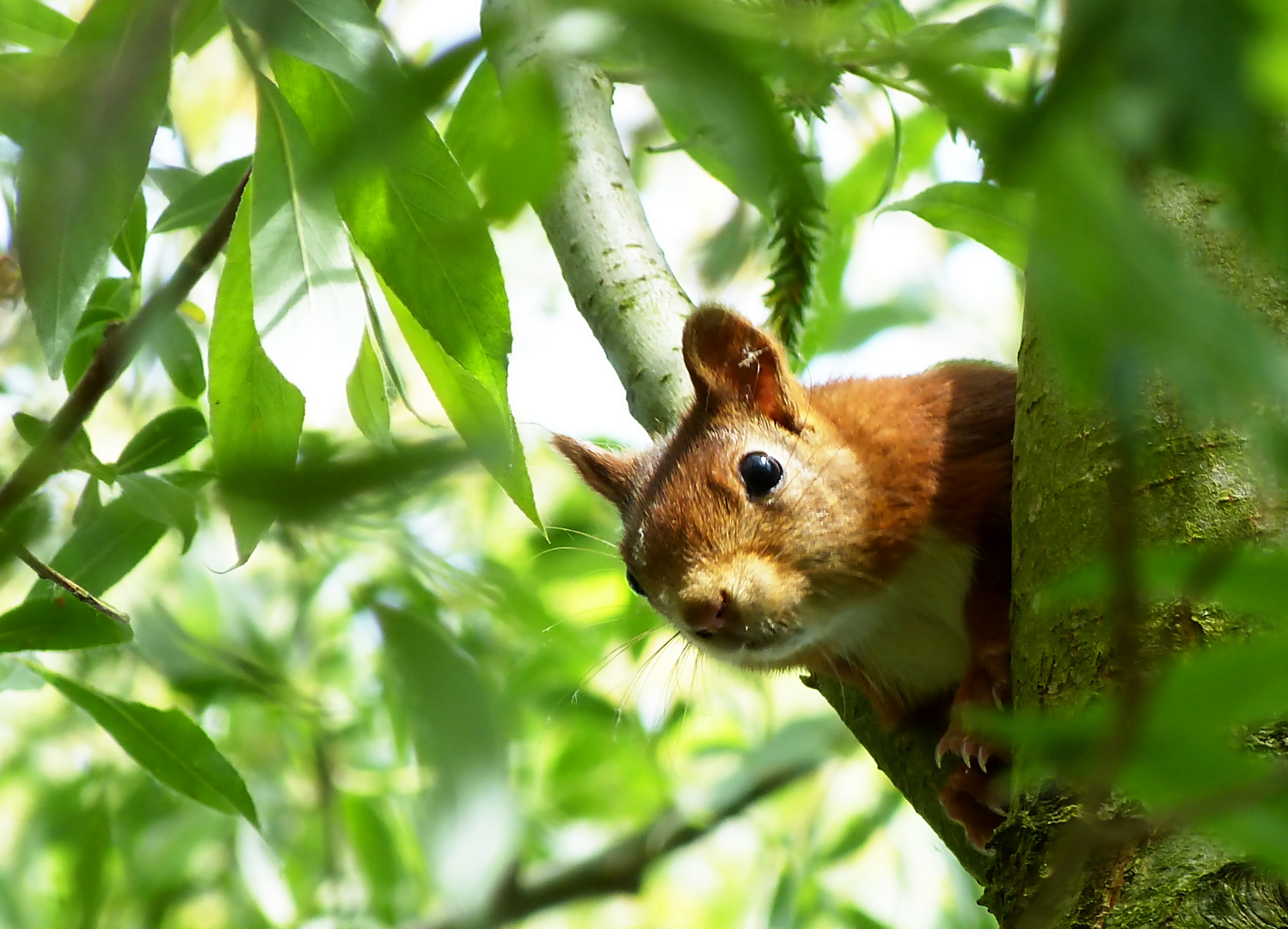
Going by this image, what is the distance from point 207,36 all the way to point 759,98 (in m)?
1.78

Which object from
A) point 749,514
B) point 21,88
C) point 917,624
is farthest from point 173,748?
point 917,624

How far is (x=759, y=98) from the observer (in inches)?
24.3

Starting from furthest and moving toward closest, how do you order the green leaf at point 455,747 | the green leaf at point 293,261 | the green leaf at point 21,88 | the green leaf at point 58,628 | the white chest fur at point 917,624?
the white chest fur at point 917,624 < the green leaf at point 58,628 < the green leaf at point 455,747 < the green leaf at point 293,261 < the green leaf at point 21,88

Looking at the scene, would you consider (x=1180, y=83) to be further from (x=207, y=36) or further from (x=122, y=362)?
(x=207, y=36)

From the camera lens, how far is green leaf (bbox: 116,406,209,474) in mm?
2053

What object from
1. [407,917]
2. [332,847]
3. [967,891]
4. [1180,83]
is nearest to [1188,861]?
[1180,83]

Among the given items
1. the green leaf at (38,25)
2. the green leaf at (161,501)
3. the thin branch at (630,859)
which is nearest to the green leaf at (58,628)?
the green leaf at (161,501)

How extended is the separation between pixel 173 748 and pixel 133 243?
0.85 m

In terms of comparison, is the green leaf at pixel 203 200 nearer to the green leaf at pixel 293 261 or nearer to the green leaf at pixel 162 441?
the green leaf at pixel 162 441

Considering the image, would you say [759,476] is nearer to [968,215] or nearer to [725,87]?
[968,215]

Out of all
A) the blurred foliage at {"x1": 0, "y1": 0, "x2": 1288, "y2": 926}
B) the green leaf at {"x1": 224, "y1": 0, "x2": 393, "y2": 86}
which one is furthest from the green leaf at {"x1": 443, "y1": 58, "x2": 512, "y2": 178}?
the green leaf at {"x1": 224, "y1": 0, "x2": 393, "y2": 86}

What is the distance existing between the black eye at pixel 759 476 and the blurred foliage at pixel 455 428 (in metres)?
0.26

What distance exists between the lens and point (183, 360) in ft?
7.59

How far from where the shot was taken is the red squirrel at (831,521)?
8.07 feet
